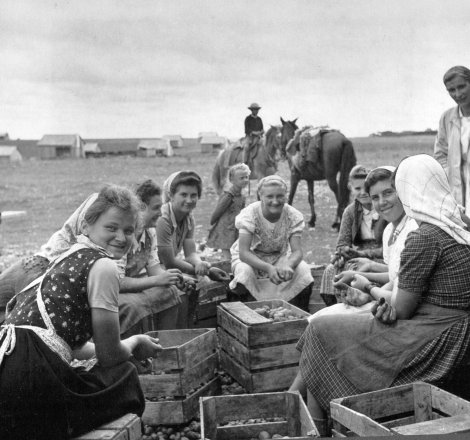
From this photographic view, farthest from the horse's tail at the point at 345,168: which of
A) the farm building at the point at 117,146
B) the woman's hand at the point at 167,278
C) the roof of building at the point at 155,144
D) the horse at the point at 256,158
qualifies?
the farm building at the point at 117,146

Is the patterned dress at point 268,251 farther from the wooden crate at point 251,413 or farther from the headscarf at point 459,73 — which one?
the wooden crate at point 251,413

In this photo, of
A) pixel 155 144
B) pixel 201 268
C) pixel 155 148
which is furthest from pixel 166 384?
pixel 155 144

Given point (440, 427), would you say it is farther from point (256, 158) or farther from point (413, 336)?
point (256, 158)

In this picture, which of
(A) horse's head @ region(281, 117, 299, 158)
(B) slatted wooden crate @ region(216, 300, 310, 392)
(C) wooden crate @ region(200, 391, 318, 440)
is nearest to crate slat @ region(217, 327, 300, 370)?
(B) slatted wooden crate @ region(216, 300, 310, 392)

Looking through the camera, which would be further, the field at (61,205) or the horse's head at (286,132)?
the horse's head at (286,132)

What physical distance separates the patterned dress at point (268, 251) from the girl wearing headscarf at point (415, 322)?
1.95 m

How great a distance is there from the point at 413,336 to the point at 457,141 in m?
3.64

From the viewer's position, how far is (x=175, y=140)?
6644cm

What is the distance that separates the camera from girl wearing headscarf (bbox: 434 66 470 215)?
235 inches

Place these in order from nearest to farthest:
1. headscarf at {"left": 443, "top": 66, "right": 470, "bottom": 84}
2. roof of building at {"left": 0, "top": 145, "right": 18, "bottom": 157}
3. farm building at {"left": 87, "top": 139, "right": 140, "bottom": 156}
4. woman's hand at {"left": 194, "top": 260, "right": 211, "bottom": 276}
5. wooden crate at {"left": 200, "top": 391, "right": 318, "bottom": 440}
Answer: wooden crate at {"left": 200, "top": 391, "right": 318, "bottom": 440}, woman's hand at {"left": 194, "top": 260, "right": 211, "bottom": 276}, headscarf at {"left": 443, "top": 66, "right": 470, "bottom": 84}, roof of building at {"left": 0, "top": 145, "right": 18, "bottom": 157}, farm building at {"left": 87, "top": 139, "right": 140, "bottom": 156}

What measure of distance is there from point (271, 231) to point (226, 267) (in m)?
0.70

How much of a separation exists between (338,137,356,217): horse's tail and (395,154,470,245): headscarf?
368 inches

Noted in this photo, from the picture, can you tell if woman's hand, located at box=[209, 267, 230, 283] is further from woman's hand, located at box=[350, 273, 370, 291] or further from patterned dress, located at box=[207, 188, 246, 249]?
patterned dress, located at box=[207, 188, 246, 249]

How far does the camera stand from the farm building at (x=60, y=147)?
62.0 metres
